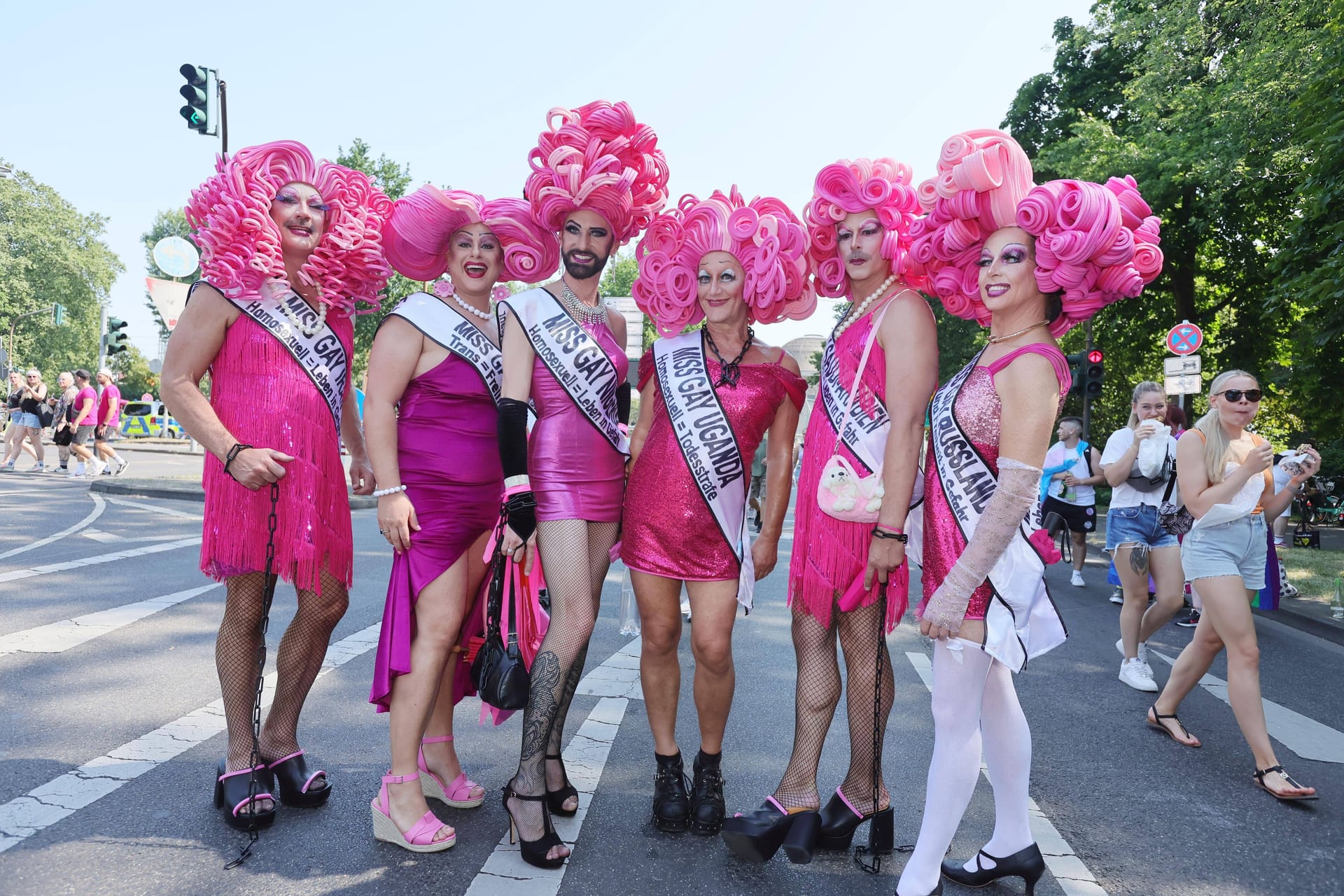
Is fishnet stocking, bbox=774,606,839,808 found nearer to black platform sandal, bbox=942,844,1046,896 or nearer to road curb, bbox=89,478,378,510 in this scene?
black platform sandal, bbox=942,844,1046,896

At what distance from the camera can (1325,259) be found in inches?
359

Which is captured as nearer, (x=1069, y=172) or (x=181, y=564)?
(x=181, y=564)

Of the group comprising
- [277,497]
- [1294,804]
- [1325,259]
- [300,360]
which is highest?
[1325,259]

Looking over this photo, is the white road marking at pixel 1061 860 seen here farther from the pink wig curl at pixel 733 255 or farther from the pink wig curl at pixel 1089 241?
the pink wig curl at pixel 733 255

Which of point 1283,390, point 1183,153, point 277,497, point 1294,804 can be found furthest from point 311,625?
point 1183,153

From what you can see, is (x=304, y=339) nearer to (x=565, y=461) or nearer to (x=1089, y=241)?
(x=565, y=461)

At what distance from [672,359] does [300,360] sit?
1256 millimetres

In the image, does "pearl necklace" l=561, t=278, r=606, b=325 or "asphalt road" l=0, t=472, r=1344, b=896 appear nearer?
"asphalt road" l=0, t=472, r=1344, b=896

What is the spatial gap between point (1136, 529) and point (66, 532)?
961 cm

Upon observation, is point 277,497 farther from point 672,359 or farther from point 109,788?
point 672,359

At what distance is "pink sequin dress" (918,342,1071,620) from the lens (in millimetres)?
2598

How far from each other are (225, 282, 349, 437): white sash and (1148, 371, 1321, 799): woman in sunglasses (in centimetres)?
357

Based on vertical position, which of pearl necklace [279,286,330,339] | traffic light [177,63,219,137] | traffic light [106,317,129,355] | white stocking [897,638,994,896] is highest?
traffic light [177,63,219,137]

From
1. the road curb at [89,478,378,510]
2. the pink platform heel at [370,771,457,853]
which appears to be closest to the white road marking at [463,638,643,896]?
the pink platform heel at [370,771,457,853]
